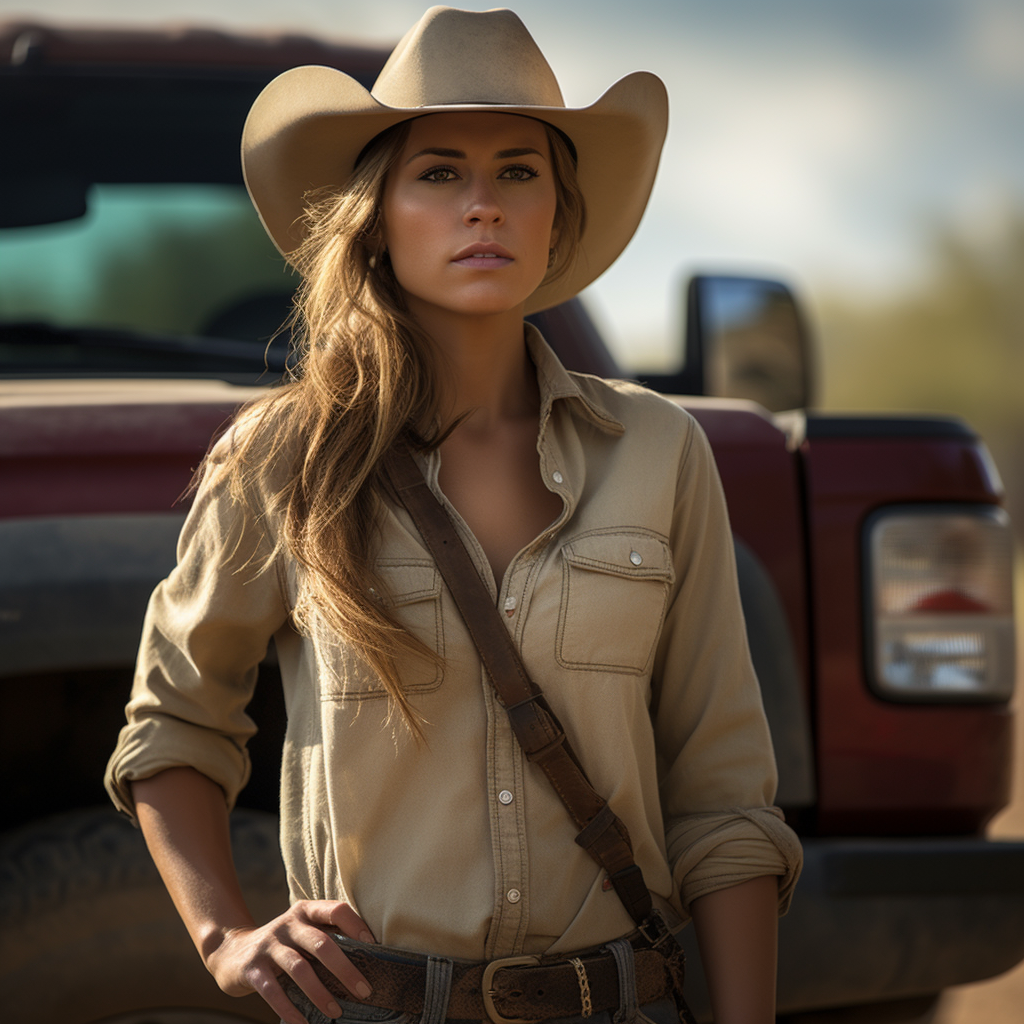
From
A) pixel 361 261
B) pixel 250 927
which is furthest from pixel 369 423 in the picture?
pixel 250 927

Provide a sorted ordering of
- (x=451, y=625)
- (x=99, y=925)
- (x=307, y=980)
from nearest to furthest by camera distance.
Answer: (x=307, y=980) < (x=451, y=625) < (x=99, y=925)

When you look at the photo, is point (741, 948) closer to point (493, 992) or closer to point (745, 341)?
point (493, 992)

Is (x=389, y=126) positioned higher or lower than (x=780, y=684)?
higher

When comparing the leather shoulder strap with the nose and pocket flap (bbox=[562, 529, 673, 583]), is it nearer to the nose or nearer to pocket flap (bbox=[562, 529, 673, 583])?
pocket flap (bbox=[562, 529, 673, 583])

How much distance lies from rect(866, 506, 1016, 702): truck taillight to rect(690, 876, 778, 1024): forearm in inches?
27.6

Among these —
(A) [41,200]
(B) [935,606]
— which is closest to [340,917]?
(B) [935,606]

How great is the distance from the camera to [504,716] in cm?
146

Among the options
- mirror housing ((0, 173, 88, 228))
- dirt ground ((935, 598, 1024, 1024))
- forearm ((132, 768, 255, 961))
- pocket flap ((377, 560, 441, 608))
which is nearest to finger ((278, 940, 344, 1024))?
forearm ((132, 768, 255, 961))

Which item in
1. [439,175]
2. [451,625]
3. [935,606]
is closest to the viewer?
[451,625]

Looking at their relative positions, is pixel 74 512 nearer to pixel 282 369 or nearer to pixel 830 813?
pixel 282 369

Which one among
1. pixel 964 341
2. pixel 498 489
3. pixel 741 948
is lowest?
pixel 964 341

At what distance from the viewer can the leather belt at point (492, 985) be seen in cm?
139

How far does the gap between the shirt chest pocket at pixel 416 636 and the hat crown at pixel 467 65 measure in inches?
23.4

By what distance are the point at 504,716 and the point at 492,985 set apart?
293 millimetres
